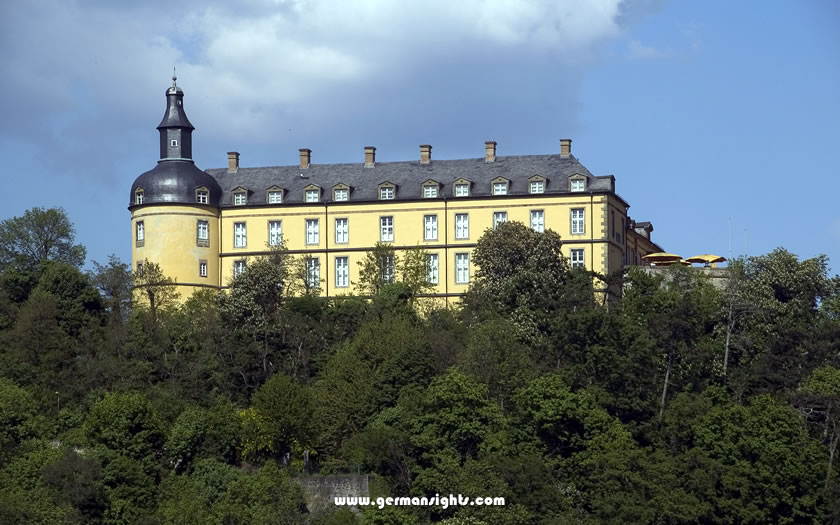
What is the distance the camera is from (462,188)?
8756 centimetres

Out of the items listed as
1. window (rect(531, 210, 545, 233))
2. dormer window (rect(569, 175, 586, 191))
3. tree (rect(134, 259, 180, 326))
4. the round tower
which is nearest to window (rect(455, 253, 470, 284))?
window (rect(531, 210, 545, 233))

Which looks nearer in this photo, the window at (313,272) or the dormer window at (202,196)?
the window at (313,272)

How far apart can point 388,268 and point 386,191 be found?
492 centimetres

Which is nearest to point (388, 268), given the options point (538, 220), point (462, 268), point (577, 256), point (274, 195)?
point (462, 268)

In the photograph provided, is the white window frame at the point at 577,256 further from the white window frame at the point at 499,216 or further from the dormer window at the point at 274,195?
the dormer window at the point at 274,195

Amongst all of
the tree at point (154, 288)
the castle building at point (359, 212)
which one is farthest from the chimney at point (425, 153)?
the tree at point (154, 288)

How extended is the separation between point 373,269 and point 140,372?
13.5 m

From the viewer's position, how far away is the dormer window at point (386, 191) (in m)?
88.3

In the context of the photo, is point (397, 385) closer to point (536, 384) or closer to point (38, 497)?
point (536, 384)

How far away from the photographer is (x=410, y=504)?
65312 mm

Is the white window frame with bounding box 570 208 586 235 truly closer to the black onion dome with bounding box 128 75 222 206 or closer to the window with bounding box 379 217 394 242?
the window with bounding box 379 217 394 242

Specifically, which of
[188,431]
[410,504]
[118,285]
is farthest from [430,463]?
[118,285]

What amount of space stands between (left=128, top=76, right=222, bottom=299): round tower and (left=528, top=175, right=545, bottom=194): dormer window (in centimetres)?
1482

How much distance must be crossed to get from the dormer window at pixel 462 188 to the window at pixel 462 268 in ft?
9.28
